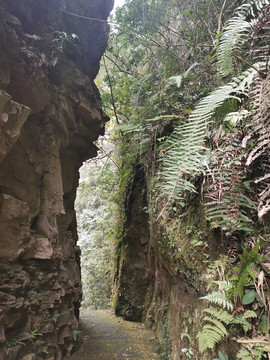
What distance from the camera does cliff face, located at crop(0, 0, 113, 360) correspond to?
3.10 m

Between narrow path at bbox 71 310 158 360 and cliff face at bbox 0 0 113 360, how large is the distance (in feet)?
2.02

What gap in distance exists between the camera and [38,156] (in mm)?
4242

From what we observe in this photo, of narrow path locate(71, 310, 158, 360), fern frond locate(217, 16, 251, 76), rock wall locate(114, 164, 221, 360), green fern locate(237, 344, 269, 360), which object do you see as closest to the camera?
green fern locate(237, 344, 269, 360)

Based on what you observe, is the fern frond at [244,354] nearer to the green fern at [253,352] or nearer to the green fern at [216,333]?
the green fern at [253,352]

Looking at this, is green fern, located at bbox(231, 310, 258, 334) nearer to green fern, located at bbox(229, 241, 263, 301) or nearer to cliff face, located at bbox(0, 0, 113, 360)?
green fern, located at bbox(229, 241, 263, 301)

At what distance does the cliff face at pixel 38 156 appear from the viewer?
3096 millimetres

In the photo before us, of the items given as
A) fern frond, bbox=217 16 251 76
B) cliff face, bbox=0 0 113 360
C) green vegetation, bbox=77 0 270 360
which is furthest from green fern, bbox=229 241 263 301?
cliff face, bbox=0 0 113 360

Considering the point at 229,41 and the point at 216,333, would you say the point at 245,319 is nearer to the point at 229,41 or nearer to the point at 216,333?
the point at 216,333

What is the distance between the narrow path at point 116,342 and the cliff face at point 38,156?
0.62 meters

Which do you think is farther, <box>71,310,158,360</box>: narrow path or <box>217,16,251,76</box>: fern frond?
→ <box>71,310,158,360</box>: narrow path

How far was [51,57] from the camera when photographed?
4234 mm

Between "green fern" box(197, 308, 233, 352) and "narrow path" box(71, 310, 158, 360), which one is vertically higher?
"green fern" box(197, 308, 233, 352)

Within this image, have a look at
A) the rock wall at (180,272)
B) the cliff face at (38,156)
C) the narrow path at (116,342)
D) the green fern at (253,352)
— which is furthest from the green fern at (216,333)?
the narrow path at (116,342)

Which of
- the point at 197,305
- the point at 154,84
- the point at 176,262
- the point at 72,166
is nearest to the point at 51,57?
the point at 154,84
